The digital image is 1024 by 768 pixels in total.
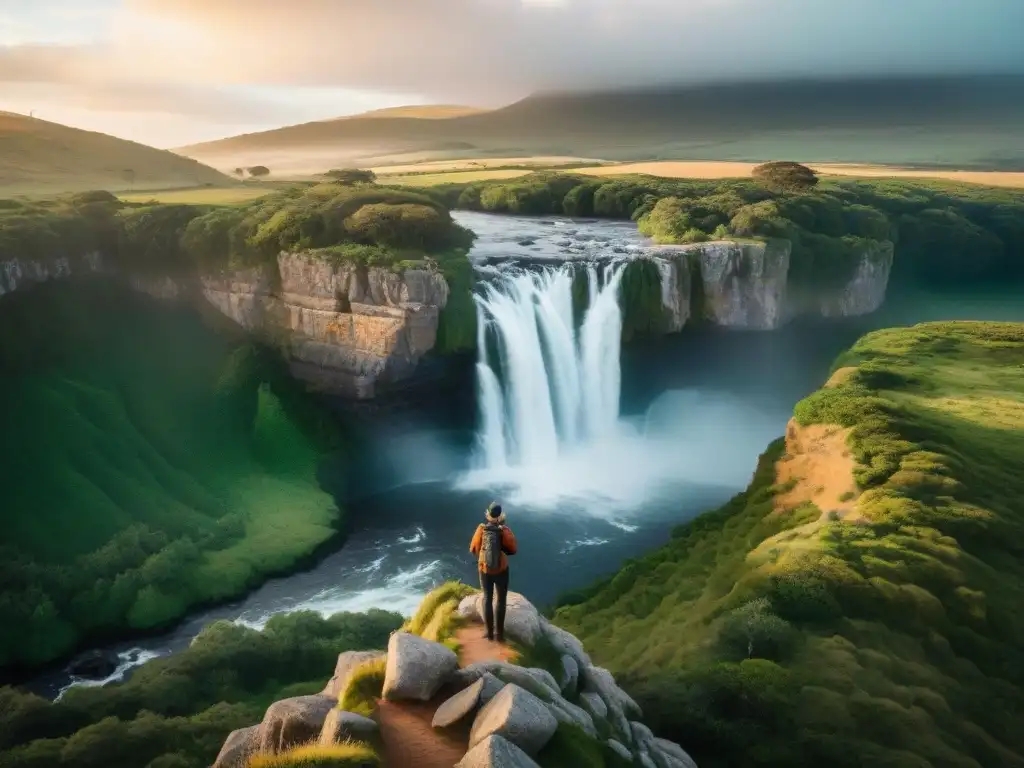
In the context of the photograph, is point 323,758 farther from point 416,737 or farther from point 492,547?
point 492,547

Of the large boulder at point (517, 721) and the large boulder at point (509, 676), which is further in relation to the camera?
the large boulder at point (509, 676)

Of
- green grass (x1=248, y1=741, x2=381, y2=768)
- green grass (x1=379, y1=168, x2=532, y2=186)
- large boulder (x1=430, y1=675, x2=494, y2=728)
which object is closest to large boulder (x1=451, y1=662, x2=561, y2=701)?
large boulder (x1=430, y1=675, x2=494, y2=728)

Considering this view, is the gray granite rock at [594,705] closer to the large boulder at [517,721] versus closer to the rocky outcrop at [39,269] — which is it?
the large boulder at [517,721]

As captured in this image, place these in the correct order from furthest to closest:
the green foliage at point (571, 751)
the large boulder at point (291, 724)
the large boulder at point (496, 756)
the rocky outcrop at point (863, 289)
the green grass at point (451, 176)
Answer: the green grass at point (451, 176)
the rocky outcrop at point (863, 289)
the large boulder at point (291, 724)
the green foliage at point (571, 751)
the large boulder at point (496, 756)

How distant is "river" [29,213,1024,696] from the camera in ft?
97.6

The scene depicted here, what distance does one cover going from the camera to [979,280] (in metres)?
70.9

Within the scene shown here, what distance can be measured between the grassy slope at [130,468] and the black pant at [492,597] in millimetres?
18861

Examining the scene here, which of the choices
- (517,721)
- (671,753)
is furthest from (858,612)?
(517,721)

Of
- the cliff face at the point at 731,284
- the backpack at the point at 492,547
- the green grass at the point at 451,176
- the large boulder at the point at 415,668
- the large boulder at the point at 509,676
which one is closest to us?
the large boulder at the point at 415,668

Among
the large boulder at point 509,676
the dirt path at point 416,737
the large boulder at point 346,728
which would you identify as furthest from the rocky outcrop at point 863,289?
the large boulder at point 346,728

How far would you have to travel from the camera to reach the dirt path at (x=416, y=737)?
10.5 metres

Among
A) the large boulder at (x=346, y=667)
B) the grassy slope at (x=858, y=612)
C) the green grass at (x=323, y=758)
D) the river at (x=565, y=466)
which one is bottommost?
the river at (x=565, y=466)

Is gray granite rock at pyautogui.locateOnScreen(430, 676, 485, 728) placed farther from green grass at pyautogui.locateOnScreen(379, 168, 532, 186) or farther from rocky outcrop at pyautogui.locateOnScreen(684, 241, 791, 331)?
green grass at pyautogui.locateOnScreen(379, 168, 532, 186)

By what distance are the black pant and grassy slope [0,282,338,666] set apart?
18.9 meters
